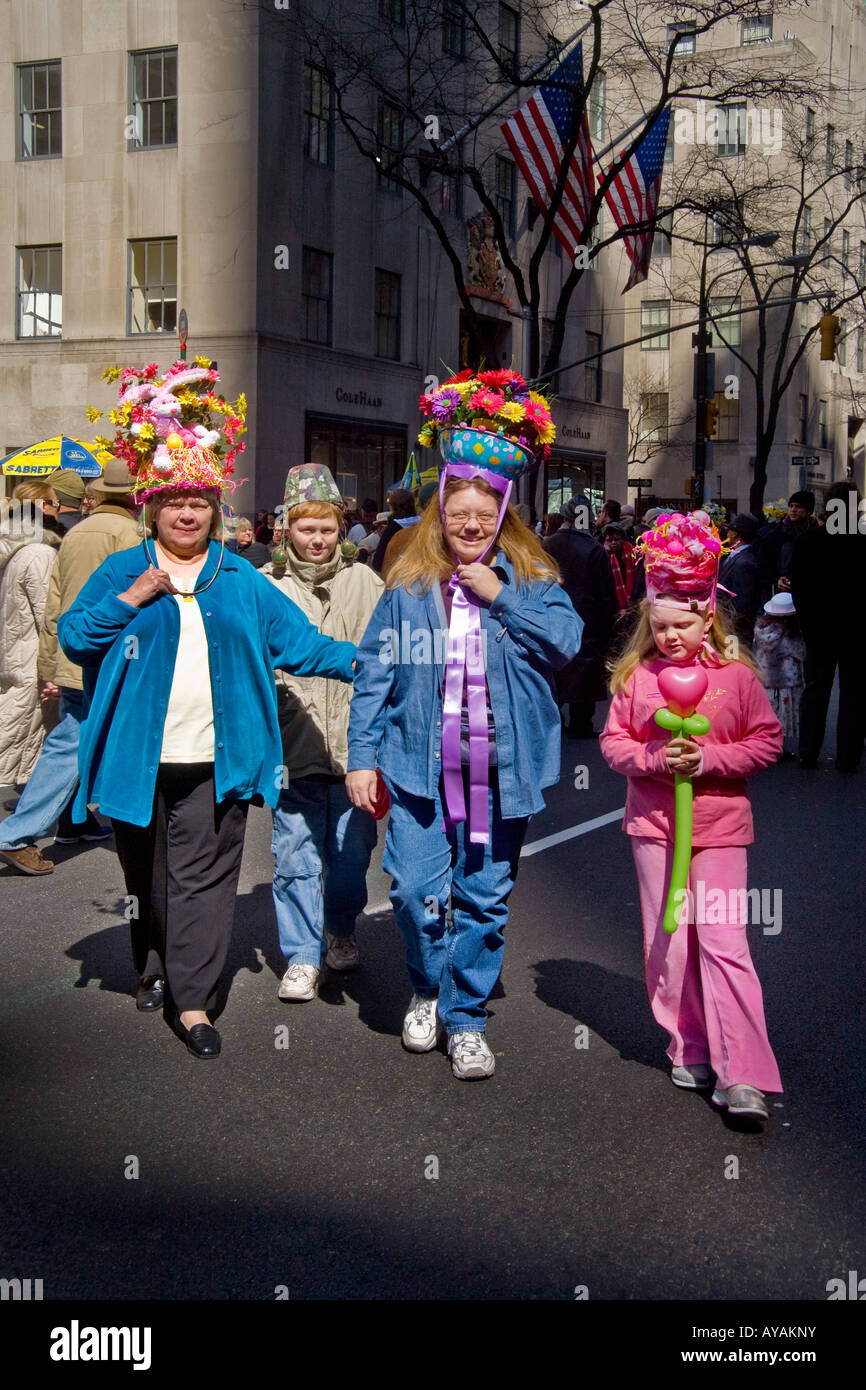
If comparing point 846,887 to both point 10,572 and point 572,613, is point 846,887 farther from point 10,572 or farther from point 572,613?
point 10,572

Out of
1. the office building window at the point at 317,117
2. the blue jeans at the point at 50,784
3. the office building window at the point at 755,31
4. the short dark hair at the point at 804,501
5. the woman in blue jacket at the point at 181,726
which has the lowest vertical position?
the blue jeans at the point at 50,784

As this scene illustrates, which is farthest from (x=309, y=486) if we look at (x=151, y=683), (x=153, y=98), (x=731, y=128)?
(x=731, y=128)

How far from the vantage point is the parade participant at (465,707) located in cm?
434

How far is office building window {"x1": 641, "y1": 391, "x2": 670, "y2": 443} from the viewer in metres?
57.7

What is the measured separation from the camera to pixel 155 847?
187 inches

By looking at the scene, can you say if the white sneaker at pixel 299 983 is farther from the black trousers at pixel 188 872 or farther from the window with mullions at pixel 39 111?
the window with mullions at pixel 39 111

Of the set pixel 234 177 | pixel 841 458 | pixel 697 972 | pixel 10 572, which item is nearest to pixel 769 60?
pixel 841 458

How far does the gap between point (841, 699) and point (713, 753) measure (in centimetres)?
699

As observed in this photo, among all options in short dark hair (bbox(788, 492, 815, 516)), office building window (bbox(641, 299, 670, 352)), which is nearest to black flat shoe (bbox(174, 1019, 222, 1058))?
short dark hair (bbox(788, 492, 815, 516))

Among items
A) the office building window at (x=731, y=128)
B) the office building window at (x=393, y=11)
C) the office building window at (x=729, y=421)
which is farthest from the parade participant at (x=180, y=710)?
the office building window at (x=729, y=421)

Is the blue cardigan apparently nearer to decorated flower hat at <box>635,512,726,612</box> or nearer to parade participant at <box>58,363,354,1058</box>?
parade participant at <box>58,363,354,1058</box>

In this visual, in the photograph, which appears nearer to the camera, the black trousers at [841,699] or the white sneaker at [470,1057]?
the white sneaker at [470,1057]

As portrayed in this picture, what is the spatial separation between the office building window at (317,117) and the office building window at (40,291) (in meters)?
5.65

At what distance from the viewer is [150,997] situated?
5.09 meters
